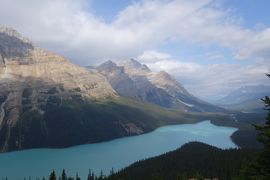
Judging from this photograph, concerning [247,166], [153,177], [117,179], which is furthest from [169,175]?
[247,166]

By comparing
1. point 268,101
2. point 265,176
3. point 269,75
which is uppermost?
point 269,75

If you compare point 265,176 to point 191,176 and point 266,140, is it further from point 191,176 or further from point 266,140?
point 191,176

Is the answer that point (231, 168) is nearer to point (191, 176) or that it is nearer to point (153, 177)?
point (191, 176)

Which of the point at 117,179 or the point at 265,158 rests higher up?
the point at 265,158

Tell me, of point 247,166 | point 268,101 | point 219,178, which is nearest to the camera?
point 268,101

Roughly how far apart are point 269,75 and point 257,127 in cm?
417

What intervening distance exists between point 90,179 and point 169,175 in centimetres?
4187

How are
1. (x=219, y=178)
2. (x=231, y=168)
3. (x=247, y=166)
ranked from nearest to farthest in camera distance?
(x=247, y=166) → (x=219, y=178) → (x=231, y=168)

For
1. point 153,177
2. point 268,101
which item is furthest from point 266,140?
point 153,177

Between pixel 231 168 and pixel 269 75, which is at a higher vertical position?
pixel 269 75

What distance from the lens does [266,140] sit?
2903cm

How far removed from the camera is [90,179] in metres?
196

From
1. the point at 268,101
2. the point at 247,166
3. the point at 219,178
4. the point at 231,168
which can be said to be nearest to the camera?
the point at 268,101

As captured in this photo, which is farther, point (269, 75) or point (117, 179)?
point (117, 179)
